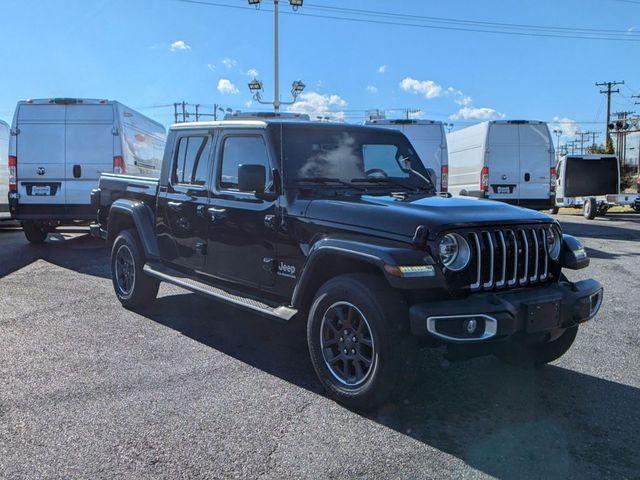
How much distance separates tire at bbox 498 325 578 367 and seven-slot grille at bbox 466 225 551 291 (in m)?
0.62

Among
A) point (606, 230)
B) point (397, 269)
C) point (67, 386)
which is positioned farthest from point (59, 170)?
point (606, 230)

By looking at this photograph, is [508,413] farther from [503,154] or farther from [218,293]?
[503,154]

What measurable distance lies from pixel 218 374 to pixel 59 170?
7.99m

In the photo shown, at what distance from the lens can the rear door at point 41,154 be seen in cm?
1073

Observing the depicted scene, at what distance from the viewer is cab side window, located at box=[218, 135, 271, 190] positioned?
15.6 feet

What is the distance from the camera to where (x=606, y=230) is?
15203 mm

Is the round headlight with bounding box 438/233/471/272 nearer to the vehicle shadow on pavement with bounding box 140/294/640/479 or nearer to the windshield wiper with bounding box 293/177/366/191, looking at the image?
the vehicle shadow on pavement with bounding box 140/294/640/479

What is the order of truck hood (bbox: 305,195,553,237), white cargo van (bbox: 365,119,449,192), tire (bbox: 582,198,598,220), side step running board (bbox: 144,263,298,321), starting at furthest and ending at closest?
1. tire (bbox: 582,198,598,220)
2. white cargo van (bbox: 365,119,449,192)
3. side step running board (bbox: 144,263,298,321)
4. truck hood (bbox: 305,195,553,237)

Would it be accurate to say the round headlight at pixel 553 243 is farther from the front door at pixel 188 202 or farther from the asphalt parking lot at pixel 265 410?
the front door at pixel 188 202

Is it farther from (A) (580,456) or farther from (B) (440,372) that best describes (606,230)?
(A) (580,456)

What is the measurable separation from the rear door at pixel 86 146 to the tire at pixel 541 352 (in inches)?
344

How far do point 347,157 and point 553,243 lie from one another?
5.88 ft

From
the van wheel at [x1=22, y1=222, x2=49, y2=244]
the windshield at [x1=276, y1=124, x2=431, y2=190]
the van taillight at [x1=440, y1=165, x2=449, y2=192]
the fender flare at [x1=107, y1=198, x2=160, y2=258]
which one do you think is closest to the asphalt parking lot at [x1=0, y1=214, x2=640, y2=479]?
the fender flare at [x1=107, y1=198, x2=160, y2=258]

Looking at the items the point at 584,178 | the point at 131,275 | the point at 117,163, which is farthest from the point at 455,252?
the point at 584,178
